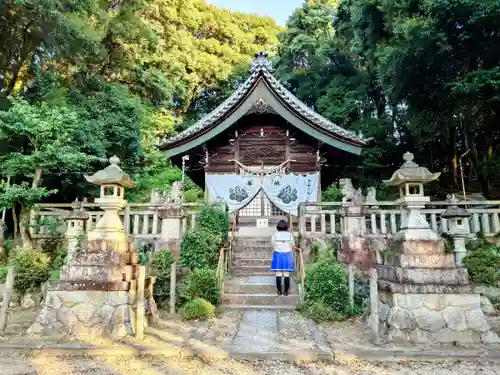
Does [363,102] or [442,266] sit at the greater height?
[363,102]

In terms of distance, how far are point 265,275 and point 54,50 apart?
43.2 feet

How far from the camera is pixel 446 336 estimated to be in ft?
17.2

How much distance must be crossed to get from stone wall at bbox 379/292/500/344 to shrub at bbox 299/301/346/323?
1545 millimetres

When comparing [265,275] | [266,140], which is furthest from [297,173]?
[265,275]

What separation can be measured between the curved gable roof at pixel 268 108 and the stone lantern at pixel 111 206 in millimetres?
7429

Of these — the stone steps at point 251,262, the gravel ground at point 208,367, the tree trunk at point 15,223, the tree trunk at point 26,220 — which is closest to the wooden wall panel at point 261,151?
the stone steps at point 251,262

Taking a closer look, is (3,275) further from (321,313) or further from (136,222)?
(321,313)

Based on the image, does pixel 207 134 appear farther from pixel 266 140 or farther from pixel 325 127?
pixel 325 127

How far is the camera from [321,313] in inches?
270

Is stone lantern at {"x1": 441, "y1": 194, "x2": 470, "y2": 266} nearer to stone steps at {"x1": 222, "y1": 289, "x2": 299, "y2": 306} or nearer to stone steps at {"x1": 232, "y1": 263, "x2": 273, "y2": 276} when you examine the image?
stone steps at {"x1": 222, "y1": 289, "x2": 299, "y2": 306}

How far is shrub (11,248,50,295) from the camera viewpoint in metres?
8.83

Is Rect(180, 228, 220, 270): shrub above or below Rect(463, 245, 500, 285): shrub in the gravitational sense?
above

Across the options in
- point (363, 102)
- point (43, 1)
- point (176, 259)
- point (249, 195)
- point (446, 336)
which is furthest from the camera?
point (363, 102)

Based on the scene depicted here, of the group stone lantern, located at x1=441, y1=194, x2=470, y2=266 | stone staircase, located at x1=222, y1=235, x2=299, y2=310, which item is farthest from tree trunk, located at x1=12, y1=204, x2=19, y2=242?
stone lantern, located at x1=441, y1=194, x2=470, y2=266
